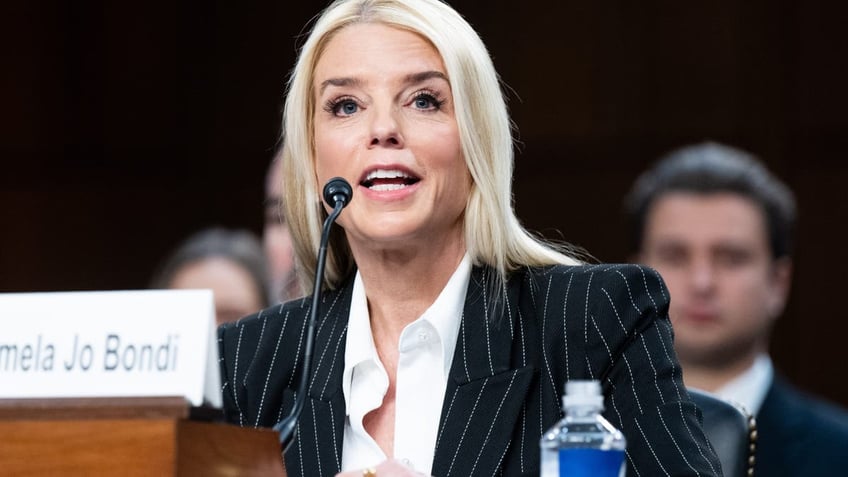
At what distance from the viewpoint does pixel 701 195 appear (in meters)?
4.29

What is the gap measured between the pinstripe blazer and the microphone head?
356 millimetres

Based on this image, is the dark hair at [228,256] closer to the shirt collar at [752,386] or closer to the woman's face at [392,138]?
the shirt collar at [752,386]

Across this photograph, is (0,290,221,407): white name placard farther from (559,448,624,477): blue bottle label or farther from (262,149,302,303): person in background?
(262,149,302,303): person in background

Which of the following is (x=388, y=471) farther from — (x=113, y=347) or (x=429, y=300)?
(x=429, y=300)

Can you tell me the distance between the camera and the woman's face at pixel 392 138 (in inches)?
95.1

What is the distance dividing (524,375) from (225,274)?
2.24 metres

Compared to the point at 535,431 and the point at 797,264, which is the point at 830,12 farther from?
the point at 535,431

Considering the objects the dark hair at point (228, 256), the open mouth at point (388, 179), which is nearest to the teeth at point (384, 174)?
the open mouth at point (388, 179)

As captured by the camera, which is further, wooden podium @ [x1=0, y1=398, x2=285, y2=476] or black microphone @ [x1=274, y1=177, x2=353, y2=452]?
black microphone @ [x1=274, y1=177, x2=353, y2=452]

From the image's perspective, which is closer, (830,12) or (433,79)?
(433,79)

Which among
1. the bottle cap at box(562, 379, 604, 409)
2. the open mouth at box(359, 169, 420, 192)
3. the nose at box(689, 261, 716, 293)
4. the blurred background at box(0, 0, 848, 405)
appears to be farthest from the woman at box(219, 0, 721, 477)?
the blurred background at box(0, 0, 848, 405)

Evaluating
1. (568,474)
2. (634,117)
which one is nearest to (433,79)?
(568,474)

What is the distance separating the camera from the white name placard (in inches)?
64.3

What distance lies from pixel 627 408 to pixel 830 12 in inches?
152
